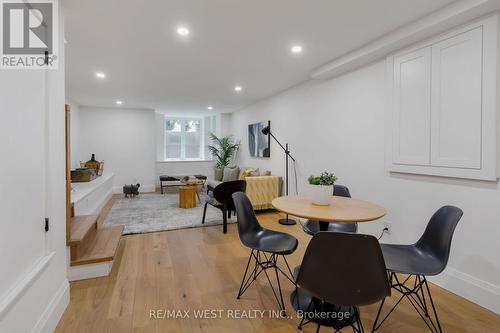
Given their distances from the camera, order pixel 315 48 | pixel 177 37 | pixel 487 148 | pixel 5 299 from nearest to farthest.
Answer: pixel 5 299 → pixel 487 148 → pixel 177 37 → pixel 315 48

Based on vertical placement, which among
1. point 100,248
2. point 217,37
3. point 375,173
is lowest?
point 100,248

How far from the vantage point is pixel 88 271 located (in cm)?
255

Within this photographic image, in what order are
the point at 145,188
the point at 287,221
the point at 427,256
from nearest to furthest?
1. the point at 427,256
2. the point at 287,221
3. the point at 145,188

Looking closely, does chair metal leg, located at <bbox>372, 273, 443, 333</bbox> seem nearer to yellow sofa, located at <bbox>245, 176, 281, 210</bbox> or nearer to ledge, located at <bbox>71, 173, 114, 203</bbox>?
yellow sofa, located at <bbox>245, 176, 281, 210</bbox>

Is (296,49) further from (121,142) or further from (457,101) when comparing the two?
(121,142)

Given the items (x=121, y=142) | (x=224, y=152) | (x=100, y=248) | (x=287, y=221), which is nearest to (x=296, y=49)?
(x=287, y=221)

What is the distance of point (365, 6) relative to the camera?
85.2 inches

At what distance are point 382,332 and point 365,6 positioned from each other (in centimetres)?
251

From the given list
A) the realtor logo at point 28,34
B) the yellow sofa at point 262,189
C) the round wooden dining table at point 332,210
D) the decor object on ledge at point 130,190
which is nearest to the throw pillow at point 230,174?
the yellow sofa at point 262,189

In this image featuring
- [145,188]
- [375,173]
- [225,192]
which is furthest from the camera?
[145,188]

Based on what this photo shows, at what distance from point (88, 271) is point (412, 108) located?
3.61m

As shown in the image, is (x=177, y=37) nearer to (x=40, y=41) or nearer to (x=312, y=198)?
(x=40, y=41)

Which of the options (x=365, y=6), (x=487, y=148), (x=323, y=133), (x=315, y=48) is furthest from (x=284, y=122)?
(x=487, y=148)

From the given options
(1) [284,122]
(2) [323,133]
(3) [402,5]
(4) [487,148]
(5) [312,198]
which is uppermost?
(3) [402,5]
